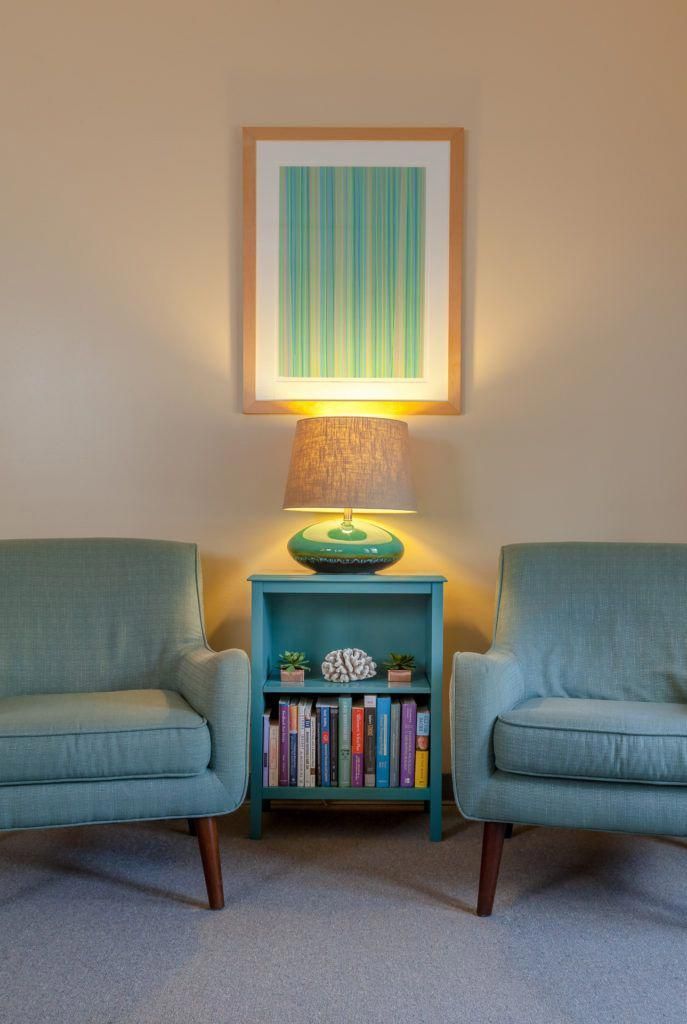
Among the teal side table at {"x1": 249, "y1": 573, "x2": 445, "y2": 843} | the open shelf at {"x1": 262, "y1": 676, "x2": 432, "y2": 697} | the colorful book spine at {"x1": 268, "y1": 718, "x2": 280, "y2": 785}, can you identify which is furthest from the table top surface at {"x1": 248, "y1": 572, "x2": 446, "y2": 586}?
the colorful book spine at {"x1": 268, "y1": 718, "x2": 280, "y2": 785}

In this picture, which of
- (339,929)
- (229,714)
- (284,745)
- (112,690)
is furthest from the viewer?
(284,745)

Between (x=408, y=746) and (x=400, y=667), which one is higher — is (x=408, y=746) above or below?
below

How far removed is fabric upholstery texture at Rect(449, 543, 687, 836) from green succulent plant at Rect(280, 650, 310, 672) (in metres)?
0.55

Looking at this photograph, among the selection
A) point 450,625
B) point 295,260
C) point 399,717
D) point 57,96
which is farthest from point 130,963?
point 57,96

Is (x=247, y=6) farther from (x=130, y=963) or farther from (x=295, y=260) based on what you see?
(x=130, y=963)

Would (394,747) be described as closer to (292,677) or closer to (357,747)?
(357,747)

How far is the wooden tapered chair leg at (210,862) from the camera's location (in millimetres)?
1938

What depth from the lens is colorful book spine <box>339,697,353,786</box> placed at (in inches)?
95.9

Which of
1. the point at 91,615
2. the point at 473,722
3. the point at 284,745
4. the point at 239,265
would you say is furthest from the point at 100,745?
the point at 239,265

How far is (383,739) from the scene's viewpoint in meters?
2.44

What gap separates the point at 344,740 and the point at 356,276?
1.40m

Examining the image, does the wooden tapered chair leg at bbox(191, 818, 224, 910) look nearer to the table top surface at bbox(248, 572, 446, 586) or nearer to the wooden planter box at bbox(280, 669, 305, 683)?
the wooden planter box at bbox(280, 669, 305, 683)

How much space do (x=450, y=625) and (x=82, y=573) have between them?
3.69 feet

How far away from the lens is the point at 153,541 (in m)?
2.48
